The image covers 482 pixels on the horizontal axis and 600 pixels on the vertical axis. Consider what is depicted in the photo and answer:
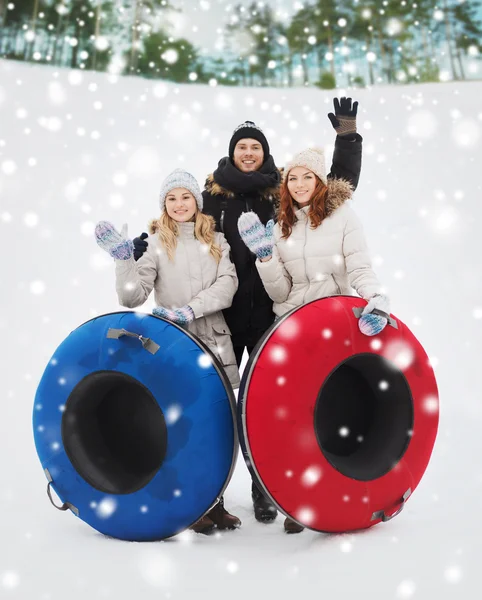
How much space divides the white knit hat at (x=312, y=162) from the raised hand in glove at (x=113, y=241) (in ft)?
2.42

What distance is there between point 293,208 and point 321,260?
26 cm

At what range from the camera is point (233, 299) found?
2.49 metres

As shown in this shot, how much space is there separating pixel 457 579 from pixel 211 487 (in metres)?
0.77

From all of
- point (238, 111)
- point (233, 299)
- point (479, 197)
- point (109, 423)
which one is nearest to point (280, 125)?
point (238, 111)

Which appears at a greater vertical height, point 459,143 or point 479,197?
point 459,143

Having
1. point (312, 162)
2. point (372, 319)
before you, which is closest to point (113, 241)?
point (312, 162)

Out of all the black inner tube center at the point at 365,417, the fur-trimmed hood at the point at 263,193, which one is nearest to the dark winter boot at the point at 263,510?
the black inner tube center at the point at 365,417

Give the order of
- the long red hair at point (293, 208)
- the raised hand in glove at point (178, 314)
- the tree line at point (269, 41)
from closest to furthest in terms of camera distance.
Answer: the raised hand in glove at point (178, 314) < the long red hair at point (293, 208) < the tree line at point (269, 41)

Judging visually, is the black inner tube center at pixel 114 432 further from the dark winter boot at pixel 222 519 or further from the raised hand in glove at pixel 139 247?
the raised hand in glove at pixel 139 247

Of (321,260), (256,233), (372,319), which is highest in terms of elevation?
(256,233)

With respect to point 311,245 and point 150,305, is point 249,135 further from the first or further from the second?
Result: point 150,305

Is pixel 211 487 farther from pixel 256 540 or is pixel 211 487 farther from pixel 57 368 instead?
pixel 57 368

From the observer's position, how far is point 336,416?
6.91 ft

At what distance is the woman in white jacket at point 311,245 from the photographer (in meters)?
2.17
